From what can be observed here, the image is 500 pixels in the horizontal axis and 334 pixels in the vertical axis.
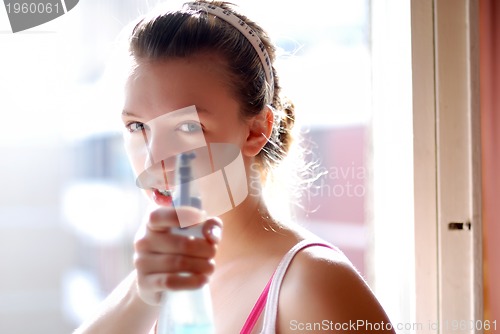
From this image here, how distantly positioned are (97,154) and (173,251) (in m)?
0.67

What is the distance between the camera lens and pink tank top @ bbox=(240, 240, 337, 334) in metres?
0.66

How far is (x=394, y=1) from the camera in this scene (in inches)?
40.8

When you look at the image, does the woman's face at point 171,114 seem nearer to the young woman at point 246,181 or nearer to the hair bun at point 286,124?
the young woman at point 246,181

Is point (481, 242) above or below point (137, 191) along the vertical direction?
below

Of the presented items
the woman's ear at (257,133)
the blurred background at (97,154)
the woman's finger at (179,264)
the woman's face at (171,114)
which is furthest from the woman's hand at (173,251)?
the blurred background at (97,154)

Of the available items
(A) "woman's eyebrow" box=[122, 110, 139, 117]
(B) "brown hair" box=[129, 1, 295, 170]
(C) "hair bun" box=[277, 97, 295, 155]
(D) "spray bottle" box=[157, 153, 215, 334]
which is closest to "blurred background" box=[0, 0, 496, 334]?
(C) "hair bun" box=[277, 97, 295, 155]

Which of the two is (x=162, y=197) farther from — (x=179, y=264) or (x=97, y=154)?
(x=97, y=154)

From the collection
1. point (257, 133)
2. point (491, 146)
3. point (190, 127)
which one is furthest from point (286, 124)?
point (491, 146)

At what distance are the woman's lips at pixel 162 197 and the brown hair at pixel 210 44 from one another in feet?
0.53

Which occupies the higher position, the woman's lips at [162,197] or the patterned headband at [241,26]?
the patterned headband at [241,26]

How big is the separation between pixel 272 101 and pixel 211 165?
181mm

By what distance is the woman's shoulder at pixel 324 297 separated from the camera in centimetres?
64

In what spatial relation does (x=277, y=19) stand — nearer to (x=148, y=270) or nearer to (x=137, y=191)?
(x=137, y=191)

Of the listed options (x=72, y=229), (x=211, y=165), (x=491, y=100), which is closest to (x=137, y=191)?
(x=72, y=229)
